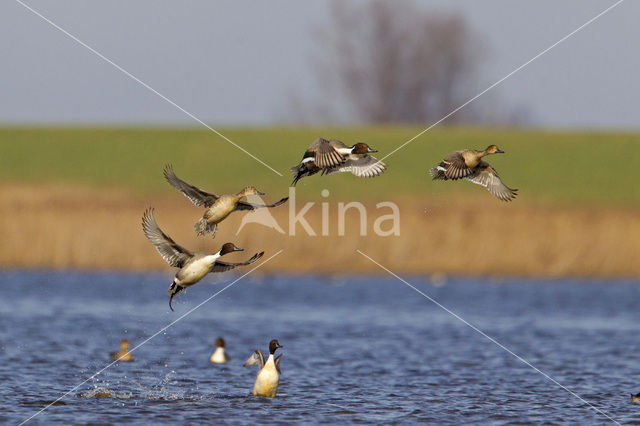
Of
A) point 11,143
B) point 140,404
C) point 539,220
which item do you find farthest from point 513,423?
point 11,143

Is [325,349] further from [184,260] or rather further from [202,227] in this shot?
[202,227]

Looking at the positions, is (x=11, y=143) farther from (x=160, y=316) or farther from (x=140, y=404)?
(x=140, y=404)

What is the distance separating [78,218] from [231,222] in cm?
512

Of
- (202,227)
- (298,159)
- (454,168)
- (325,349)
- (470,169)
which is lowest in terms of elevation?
(202,227)

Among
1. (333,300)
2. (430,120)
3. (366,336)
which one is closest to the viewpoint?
(366,336)

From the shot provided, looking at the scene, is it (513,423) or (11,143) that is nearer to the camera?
(513,423)

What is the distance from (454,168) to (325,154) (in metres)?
1.78

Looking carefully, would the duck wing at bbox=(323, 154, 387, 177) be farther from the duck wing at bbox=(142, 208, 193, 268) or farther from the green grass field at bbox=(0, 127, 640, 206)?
the green grass field at bbox=(0, 127, 640, 206)

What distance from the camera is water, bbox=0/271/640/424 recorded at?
17.6 metres

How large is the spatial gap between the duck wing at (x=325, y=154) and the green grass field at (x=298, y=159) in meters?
25.9

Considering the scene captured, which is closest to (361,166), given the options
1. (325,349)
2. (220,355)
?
(220,355)

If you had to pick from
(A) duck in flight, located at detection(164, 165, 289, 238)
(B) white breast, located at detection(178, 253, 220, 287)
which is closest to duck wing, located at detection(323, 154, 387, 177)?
(A) duck in flight, located at detection(164, 165, 289, 238)

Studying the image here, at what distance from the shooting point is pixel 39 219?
35.4 m

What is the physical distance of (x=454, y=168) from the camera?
47.4 feet
